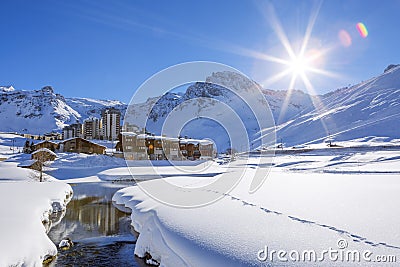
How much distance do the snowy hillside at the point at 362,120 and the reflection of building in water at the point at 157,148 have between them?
2162 inches

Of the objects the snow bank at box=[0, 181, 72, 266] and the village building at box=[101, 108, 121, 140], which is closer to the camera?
the snow bank at box=[0, 181, 72, 266]

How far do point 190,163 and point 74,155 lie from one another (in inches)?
930

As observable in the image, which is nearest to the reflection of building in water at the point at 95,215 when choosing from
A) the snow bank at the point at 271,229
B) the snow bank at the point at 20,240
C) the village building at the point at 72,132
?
the snow bank at the point at 271,229

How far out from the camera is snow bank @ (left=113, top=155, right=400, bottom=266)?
766 centimetres

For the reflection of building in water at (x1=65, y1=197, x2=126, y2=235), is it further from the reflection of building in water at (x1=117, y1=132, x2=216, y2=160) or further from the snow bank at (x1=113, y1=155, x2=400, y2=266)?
the reflection of building in water at (x1=117, y1=132, x2=216, y2=160)

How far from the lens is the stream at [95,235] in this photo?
12.0 m

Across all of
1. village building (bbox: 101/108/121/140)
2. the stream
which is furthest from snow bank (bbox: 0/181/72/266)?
village building (bbox: 101/108/121/140)

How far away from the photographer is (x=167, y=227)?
11.6 m

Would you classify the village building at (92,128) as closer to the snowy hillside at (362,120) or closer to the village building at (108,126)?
the village building at (108,126)

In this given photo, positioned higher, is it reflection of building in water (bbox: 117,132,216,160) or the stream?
reflection of building in water (bbox: 117,132,216,160)

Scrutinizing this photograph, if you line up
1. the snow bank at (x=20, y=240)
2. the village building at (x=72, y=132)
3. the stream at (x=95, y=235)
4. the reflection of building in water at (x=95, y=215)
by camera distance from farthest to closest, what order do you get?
the village building at (x=72, y=132) → the reflection of building in water at (x=95, y=215) → the stream at (x=95, y=235) → the snow bank at (x=20, y=240)

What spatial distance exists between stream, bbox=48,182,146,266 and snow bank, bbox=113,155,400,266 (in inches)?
43.6

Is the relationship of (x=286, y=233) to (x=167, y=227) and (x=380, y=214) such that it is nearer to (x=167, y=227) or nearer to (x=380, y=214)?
(x=380, y=214)

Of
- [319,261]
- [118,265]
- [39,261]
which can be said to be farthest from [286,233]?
[39,261]
